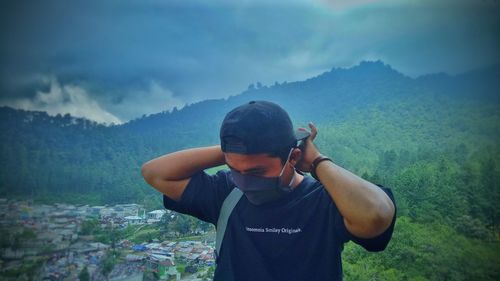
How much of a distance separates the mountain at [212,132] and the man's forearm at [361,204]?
192 centimetres

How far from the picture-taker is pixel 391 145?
2122 cm

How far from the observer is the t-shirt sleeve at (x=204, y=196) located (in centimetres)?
140

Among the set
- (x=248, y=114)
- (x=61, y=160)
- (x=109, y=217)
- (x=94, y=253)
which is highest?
(x=248, y=114)

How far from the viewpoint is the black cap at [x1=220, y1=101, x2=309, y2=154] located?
3.82 feet

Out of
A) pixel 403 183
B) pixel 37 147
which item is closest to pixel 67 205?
pixel 37 147

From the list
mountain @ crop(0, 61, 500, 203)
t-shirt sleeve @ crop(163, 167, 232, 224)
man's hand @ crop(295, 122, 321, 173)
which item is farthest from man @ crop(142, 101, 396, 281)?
mountain @ crop(0, 61, 500, 203)

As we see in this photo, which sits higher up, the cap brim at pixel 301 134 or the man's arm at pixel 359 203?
the cap brim at pixel 301 134

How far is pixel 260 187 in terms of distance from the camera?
4.06 feet

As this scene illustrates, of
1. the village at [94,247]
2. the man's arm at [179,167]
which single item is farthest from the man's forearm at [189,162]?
the village at [94,247]

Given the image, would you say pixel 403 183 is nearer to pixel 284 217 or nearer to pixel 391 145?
pixel 391 145

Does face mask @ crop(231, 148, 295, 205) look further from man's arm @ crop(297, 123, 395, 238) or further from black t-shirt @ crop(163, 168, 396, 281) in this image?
man's arm @ crop(297, 123, 395, 238)

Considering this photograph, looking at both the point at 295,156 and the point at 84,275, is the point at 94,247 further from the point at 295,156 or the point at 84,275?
the point at 295,156

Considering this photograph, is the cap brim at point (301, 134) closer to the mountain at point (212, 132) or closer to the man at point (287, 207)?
the man at point (287, 207)

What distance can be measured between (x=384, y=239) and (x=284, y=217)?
34cm
